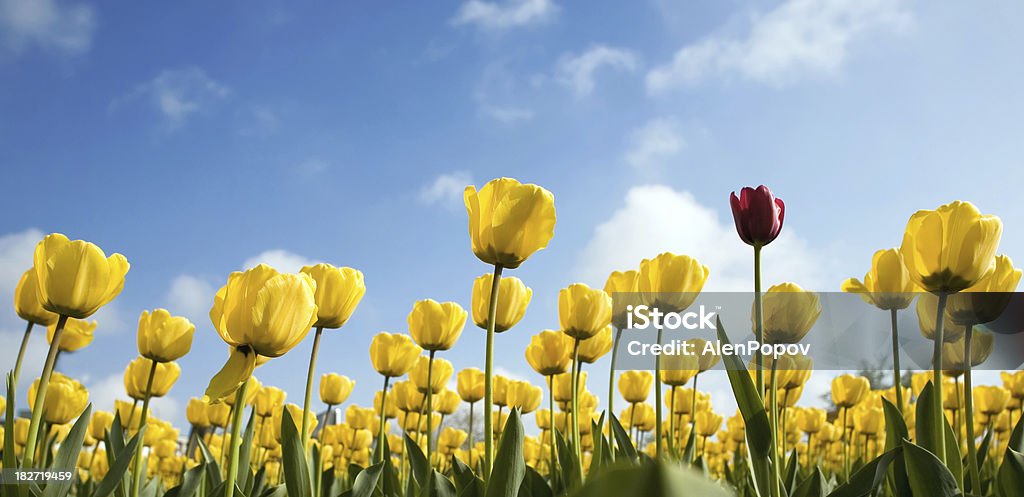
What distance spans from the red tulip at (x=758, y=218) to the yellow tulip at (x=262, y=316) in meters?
1.09

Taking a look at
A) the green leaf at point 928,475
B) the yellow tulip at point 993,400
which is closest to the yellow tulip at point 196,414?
the green leaf at point 928,475

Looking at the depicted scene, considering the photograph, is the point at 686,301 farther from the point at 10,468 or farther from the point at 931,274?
the point at 10,468

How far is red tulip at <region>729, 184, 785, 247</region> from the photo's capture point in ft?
5.82

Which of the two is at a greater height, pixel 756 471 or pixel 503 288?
pixel 503 288

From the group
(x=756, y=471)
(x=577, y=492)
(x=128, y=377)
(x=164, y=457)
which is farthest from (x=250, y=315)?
(x=164, y=457)

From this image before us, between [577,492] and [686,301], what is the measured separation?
81.4 inches

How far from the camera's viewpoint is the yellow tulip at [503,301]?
2566mm

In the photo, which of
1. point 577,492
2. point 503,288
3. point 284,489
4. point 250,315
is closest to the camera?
point 577,492

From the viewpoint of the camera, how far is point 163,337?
249cm

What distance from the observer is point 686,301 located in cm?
247

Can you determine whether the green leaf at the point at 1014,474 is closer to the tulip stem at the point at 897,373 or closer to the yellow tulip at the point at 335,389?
the tulip stem at the point at 897,373

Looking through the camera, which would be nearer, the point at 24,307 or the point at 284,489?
the point at 284,489

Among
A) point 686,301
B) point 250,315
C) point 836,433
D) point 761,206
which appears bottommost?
point 836,433

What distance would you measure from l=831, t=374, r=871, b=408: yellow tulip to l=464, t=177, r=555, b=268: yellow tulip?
10.9 feet
